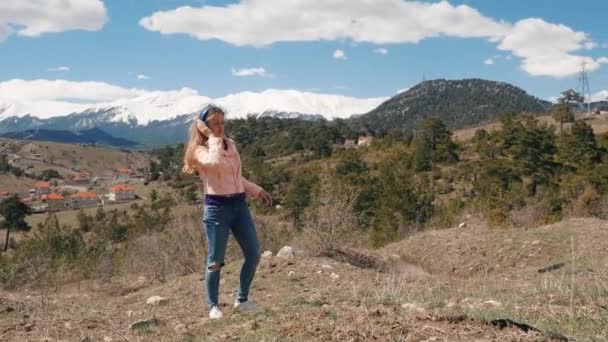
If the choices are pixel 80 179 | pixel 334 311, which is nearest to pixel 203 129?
pixel 334 311

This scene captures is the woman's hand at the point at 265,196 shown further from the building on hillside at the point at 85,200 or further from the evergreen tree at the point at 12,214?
the building on hillside at the point at 85,200

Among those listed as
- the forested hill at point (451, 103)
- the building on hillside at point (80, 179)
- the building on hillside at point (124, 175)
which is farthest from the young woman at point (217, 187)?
the forested hill at point (451, 103)

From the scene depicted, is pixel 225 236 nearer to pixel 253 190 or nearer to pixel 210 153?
pixel 253 190

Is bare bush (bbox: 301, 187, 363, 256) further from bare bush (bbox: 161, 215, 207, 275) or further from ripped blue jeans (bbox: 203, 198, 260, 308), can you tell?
ripped blue jeans (bbox: 203, 198, 260, 308)

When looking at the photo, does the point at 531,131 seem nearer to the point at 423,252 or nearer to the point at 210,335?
the point at 423,252

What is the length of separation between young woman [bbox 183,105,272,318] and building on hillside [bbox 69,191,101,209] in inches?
2912

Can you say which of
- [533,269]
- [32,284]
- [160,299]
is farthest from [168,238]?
[533,269]

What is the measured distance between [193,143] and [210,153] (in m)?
0.20

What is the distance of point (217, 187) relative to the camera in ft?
14.0

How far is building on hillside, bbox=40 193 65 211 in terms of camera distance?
6888cm

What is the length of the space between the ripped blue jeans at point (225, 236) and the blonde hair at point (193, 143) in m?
0.32

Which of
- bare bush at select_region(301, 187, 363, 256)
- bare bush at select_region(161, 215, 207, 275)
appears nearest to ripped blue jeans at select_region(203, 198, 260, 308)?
bare bush at select_region(301, 187, 363, 256)

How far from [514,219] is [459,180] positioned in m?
22.5

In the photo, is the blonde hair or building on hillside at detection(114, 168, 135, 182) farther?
building on hillside at detection(114, 168, 135, 182)
